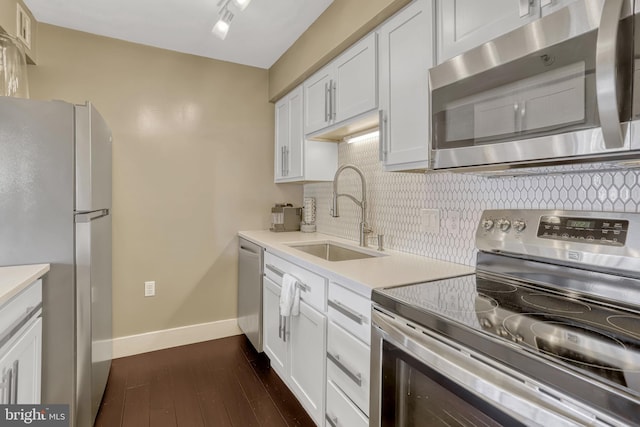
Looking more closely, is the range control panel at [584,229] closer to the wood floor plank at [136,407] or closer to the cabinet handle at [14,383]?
the cabinet handle at [14,383]

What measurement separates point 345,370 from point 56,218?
1486 millimetres

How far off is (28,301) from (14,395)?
0.35m

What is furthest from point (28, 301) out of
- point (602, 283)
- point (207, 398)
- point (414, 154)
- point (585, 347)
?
point (602, 283)

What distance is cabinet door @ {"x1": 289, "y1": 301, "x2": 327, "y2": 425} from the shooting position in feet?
5.24

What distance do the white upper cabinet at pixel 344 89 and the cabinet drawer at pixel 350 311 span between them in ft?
3.22

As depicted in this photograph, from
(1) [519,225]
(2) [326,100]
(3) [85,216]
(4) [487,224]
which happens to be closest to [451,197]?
(4) [487,224]

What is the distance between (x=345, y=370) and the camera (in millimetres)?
1391

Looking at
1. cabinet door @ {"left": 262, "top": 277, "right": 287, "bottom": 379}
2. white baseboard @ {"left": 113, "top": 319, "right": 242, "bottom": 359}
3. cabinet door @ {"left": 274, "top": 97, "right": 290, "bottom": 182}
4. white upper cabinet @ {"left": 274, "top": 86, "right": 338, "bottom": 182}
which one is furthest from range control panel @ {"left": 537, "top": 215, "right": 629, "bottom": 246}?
white baseboard @ {"left": 113, "top": 319, "right": 242, "bottom": 359}

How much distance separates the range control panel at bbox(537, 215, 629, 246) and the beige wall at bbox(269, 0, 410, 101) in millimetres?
1154

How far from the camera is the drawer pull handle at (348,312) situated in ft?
4.23

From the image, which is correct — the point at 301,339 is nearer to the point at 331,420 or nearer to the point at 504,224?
the point at 331,420

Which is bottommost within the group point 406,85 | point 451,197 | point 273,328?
point 273,328

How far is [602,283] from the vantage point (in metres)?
0.99

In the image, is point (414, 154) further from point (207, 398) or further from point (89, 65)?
point (89, 65)
